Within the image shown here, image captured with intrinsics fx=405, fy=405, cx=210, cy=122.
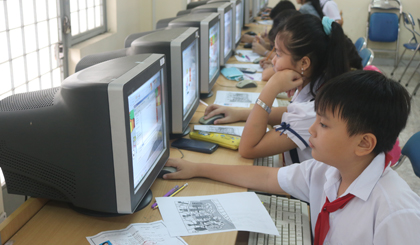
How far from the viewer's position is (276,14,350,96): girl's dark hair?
155 centimetres

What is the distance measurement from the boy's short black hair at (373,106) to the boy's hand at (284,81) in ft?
1.98

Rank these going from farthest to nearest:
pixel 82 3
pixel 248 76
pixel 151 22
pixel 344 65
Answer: pixel 151 22
pixel 82 3
pixel 248 76
pixel 344 65

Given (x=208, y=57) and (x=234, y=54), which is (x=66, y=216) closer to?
(x=208, y=57)

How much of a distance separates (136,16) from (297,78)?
10.0 ft

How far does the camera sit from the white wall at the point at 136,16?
3.31 metres

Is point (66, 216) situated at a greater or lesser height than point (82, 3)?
lesser

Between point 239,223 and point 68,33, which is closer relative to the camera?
point 239,223

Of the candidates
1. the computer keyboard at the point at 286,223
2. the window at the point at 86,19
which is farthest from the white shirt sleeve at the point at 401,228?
the window at the point at 86,19

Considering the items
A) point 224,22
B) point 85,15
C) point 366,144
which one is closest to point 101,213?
point 366,144

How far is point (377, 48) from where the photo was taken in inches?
254

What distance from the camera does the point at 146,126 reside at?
1.10 meters

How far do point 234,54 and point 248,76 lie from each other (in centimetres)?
72

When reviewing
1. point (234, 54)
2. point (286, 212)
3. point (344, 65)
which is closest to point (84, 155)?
point (286, 212)

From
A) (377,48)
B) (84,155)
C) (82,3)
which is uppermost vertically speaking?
(82,3)
